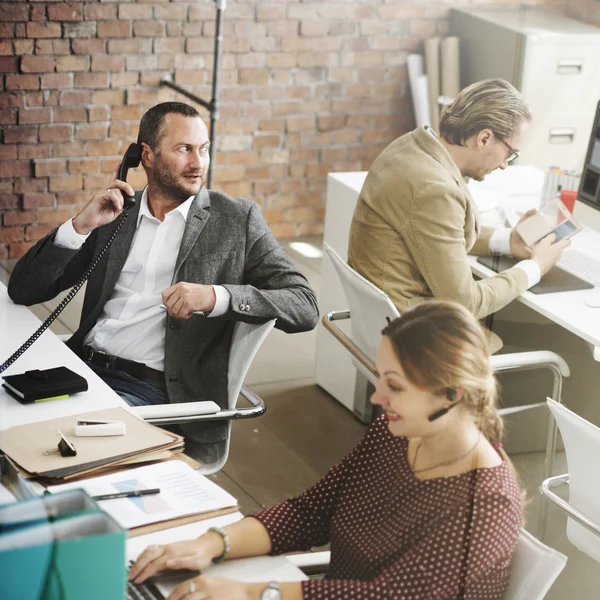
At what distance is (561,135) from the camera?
3.89 meters

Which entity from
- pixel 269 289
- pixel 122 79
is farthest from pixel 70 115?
pixel 269 289

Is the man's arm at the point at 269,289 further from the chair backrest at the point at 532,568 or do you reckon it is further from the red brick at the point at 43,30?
the chair backrest at the point at 532,568

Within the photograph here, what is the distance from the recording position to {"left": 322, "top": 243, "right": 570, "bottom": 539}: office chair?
2.25 metres

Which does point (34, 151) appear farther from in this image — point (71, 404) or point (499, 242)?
point (499, 242)

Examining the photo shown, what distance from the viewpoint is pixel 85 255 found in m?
2.23

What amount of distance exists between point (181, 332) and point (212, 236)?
22cm

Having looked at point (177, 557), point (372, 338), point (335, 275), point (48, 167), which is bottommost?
point (335, 275)

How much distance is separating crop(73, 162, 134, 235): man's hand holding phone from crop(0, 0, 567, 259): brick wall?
0.29 ft

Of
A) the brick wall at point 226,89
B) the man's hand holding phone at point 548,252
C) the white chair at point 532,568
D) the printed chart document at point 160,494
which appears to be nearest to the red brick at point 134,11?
the brick wall at point 226,89

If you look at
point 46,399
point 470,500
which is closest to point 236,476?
point 46,399

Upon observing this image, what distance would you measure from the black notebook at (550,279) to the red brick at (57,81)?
45.5 inches

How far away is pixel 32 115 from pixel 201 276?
21.4 inches

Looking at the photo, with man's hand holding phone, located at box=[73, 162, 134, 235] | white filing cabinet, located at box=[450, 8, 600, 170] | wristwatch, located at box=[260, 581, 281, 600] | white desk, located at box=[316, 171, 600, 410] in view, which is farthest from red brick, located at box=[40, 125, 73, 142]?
white filing cabinet, located at box=[450, 8, 600, 170]

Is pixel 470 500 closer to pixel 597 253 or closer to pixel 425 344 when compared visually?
pixel 425 344
